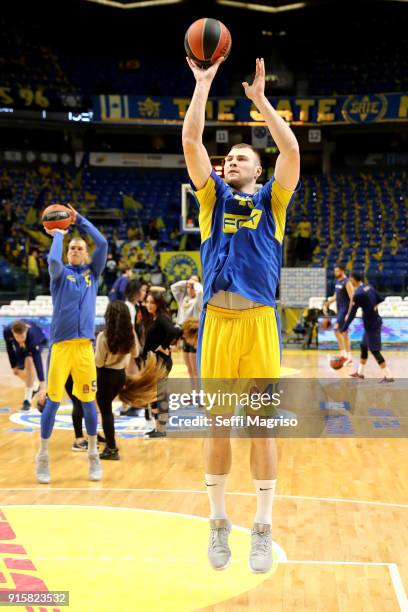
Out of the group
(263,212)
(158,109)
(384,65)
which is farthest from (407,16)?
(263,212)

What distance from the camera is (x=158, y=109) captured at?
30750 millimetres

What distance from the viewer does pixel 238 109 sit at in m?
30.6

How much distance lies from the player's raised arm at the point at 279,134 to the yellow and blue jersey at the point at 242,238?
0.25ft

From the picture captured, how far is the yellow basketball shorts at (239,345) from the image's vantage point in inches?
172

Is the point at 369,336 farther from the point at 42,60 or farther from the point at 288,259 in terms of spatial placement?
the point at 42,60

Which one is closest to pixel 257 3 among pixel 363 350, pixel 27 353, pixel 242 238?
pixel 363 350

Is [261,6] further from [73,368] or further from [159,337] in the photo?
[73,368]

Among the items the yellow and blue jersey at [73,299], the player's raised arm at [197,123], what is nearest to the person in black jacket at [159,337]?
the yellow and blue jersey at [73,299]

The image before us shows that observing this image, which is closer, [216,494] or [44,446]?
[216,494]

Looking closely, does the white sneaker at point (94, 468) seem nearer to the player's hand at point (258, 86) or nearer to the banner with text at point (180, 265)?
the player's hand at point (258, 86)

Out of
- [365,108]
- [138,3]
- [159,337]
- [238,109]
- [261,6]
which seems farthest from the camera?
[138,3]

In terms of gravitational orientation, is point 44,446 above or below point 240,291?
below

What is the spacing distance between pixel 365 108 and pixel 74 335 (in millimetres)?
24816

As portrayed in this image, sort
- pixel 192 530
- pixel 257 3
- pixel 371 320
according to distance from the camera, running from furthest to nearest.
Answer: pixel 257 3 → pixel 371 320 → pixel 192 530
